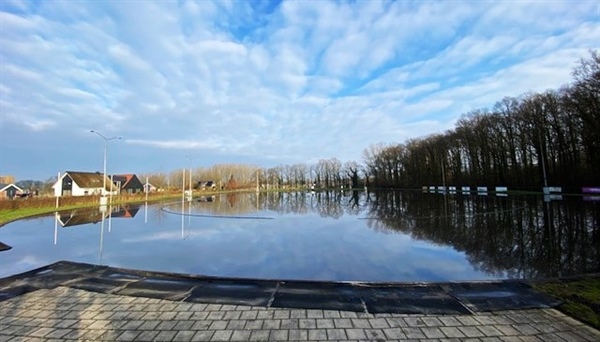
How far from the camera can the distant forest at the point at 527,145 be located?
116 ft

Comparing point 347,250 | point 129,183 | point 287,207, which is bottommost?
point 347,250

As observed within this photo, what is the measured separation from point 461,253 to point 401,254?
167 cm

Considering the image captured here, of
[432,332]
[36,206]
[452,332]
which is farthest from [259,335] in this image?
[36,206]

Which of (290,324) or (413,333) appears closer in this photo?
(413,333)

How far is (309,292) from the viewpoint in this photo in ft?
17.8

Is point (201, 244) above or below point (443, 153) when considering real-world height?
below

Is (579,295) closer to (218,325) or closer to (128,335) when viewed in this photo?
(218,325)

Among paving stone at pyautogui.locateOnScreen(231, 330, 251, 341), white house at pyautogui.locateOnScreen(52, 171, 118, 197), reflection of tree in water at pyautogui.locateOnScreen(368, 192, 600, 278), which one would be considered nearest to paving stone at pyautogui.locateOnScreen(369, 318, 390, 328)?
paving stone at pyautogui.locateOnScreen(231, 330, 251, 341)

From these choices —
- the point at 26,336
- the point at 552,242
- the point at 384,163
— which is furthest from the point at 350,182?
the point at 26,336

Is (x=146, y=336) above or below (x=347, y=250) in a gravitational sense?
above

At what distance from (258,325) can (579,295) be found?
4.82 metres

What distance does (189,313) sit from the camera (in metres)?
4.59

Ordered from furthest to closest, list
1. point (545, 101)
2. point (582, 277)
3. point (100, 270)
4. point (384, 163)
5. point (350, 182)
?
point (350, 182) < point (384, 163) < point (545, 101) < point (100, 270) < point (582, 277)

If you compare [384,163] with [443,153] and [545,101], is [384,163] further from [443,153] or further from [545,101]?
[545,101]
